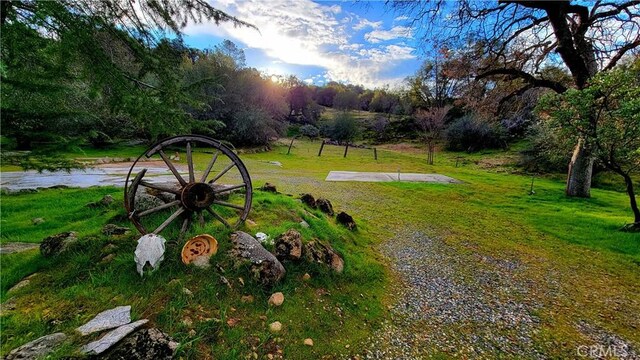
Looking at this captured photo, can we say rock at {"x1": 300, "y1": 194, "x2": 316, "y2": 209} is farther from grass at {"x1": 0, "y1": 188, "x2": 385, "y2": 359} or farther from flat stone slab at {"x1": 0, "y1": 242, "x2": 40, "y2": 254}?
flat stone slab at {"x1": 0, "y1": 242, "x2": 40, "y2": 254}

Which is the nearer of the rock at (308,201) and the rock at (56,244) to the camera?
the rock at (56,244)

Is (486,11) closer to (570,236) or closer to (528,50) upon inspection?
(528,50)

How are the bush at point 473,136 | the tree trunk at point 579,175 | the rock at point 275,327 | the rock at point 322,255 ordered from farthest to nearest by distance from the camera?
the bush at point 473,136
the tree trunk at point 579,175
the rock at point 322,255
the rock at point 275,327

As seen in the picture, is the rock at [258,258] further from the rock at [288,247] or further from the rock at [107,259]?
the rock at [107,259]

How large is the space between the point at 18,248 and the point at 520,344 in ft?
20.8

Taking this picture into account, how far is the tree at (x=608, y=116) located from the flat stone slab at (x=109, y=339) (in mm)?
8776

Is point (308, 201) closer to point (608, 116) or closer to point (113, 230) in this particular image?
point (113, 230)

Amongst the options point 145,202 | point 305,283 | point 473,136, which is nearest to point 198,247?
point 305,283

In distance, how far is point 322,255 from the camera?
4113 millimetres

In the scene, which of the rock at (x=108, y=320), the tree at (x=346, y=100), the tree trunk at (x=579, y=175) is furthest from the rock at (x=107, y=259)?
the tree at (x=346, y=100)

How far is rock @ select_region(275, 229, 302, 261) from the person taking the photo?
3.86 metres

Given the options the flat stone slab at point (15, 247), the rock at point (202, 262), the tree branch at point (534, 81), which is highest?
the tree branch at point (534, 81)

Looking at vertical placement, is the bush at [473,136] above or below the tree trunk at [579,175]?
above

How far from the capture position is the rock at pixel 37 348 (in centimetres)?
198
